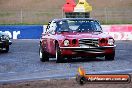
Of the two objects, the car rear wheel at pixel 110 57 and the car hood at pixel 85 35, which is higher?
the car hood at pixel 85 35

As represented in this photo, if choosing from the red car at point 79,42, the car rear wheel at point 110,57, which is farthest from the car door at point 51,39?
the car rear wheel at point 110,57

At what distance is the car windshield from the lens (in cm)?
1616

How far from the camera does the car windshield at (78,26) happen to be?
16156 mm

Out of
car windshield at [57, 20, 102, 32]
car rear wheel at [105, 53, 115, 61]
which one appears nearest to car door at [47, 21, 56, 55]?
car windshield at [57, 20, 102, 32]

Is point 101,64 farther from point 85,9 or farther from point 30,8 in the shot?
point 30,8

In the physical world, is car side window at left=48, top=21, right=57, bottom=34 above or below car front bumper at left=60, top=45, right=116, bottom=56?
above

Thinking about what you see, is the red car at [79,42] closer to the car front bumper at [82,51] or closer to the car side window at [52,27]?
the car front bumper at [82,51]

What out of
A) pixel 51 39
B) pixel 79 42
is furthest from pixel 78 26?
pixel 79 42

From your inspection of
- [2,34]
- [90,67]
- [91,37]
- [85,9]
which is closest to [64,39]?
[91,37]

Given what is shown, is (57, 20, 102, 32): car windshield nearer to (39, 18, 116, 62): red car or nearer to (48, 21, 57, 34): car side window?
(39, 18, 116, 62): red car

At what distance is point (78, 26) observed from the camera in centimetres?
1628

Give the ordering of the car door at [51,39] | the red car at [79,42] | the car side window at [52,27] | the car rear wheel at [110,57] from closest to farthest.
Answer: the red car at [79,42]
the car rear wheel at [110,57]
the car door at [51,39]
the car side window at [52,27]

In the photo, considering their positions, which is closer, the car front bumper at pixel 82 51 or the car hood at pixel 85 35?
the car front bumper at pixel 82 51

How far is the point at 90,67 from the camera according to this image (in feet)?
44.5
